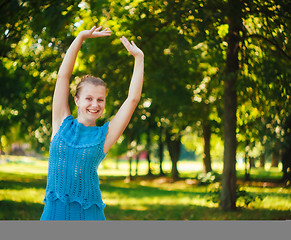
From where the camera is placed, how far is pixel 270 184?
24.1ft

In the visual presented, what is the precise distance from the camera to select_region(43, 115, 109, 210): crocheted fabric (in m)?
2.04

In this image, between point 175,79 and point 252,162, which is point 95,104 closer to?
point 252,162

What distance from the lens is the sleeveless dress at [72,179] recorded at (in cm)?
204

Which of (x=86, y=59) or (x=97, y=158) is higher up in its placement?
(x=86, y=59)

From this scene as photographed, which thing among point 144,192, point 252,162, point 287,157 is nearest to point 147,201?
point 144,192

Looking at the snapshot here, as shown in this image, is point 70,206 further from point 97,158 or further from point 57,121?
point 57,121

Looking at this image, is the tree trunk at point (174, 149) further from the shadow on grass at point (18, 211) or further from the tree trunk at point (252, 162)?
the shadow on grass at point (18, 211)

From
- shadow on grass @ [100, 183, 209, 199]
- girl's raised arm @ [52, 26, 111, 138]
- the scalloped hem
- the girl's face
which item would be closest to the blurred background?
shadow on grass @ [100, 183, 209, 199]

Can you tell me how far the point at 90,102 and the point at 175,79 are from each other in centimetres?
806

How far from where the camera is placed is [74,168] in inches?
80.7

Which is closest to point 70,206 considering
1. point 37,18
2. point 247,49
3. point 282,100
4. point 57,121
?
point 57,121

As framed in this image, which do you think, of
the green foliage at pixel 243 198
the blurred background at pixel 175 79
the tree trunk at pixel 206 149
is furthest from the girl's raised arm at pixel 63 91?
the tree trunk at pixel 206 149

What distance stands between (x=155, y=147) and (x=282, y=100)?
1245 cm

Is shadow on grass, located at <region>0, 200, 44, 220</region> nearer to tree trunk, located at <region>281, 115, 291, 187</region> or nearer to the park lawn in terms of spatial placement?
the park lawn
